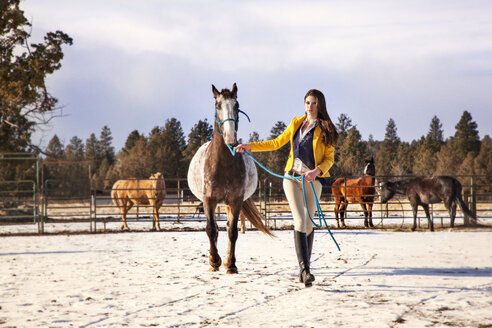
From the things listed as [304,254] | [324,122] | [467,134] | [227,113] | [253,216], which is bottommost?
[304,254]

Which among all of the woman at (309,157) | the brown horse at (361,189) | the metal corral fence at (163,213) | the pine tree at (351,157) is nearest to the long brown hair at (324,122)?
the woman at (309,157)

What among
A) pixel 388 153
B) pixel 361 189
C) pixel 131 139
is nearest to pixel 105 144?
pixel 131 139

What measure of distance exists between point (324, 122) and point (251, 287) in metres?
1.95

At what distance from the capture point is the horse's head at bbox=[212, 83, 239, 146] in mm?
5258

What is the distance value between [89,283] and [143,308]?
1.60 meters

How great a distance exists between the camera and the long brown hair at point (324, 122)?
483 centimetres

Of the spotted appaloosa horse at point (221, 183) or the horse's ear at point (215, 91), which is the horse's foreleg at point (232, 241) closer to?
the spotted appaloosa horse at point (221, 183)

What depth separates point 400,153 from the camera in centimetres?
6044

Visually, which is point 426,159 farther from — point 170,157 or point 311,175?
point 311,175

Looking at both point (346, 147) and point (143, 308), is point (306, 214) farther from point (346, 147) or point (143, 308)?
point (346, 147)

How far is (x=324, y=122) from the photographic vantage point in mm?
4852

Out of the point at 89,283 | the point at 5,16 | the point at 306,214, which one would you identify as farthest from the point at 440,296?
the point at 5,16

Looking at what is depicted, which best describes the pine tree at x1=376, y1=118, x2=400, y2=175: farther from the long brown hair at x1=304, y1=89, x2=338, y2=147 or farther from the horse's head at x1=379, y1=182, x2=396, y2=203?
the long brown hair at x1=304, y1=89, x2=338, y2=147

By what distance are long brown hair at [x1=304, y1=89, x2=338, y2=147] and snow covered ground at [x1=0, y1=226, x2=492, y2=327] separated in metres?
1.57
